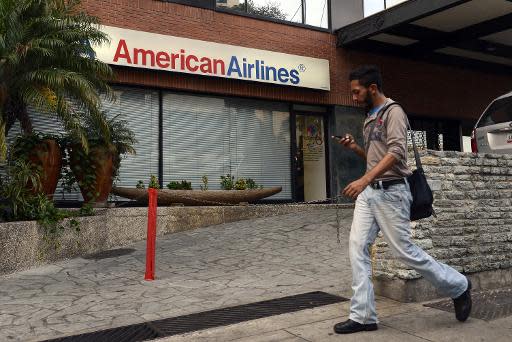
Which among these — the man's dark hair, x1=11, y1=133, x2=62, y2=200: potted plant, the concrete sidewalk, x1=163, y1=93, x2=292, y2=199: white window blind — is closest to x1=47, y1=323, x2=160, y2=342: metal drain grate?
the concrete sidewalk

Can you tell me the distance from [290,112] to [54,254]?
7281 mm

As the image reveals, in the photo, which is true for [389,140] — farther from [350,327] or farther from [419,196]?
[350,327]

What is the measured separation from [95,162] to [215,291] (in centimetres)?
398

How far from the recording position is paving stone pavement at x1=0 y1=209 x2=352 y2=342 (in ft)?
14.5

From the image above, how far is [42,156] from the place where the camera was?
295 inches

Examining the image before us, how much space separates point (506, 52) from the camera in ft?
49.0

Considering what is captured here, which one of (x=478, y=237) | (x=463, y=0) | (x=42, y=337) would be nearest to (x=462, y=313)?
(x=478, y=237)

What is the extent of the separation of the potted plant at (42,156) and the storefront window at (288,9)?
595cm

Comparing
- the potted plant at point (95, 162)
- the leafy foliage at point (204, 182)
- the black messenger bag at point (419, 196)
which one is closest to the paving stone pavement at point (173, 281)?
the potted plant at point (95, 162)

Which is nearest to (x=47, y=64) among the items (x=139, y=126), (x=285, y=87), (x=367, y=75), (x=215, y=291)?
(x=139, y=126)

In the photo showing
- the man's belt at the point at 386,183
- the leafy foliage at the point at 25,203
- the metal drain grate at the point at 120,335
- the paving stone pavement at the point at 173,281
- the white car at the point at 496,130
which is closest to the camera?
the man's belt at the point at 386,183

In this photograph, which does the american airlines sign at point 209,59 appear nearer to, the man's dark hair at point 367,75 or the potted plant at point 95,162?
the potted plant at point 95,162

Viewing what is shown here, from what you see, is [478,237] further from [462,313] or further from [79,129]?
[79,129]

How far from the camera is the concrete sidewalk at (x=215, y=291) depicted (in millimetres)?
3664
